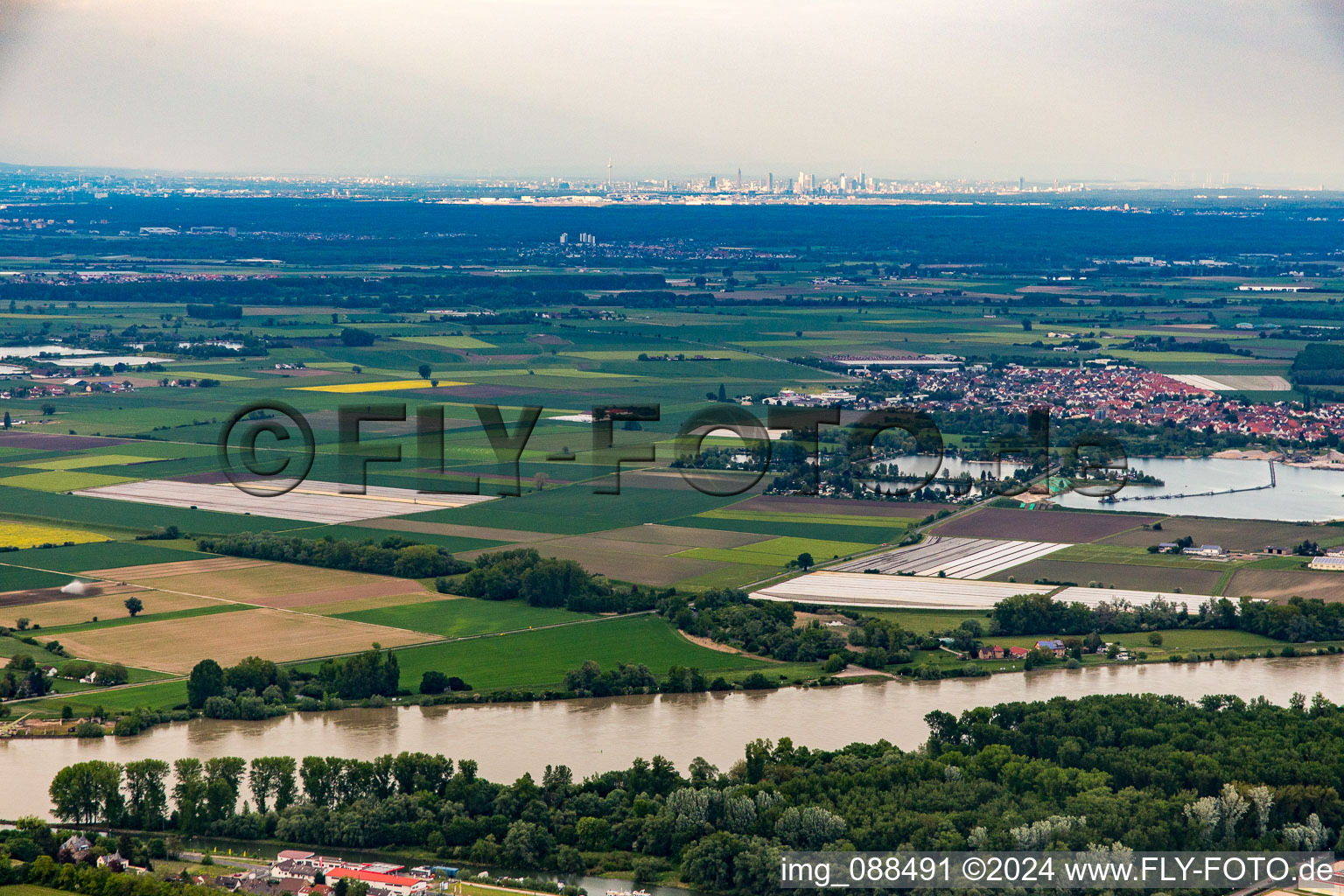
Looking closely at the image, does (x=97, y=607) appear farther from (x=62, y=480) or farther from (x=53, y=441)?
(x=53, y=441)

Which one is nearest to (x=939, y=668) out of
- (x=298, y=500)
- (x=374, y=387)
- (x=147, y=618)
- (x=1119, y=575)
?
(x=1119, y=575)

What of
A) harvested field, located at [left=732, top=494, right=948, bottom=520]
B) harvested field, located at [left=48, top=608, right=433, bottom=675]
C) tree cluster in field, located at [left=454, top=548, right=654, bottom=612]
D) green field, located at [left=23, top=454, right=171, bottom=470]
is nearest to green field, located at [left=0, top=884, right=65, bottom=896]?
harvested field, located at [left=48, top=608, right=433, bottom=675]

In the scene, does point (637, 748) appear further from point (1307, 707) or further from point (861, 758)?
point (1307, 707)

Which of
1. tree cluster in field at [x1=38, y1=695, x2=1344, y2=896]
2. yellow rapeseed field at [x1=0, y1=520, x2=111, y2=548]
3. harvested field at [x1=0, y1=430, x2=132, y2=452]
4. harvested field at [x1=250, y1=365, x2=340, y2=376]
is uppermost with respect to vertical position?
harvested field at [x1=250, y1=365, x2=340, y2=376]

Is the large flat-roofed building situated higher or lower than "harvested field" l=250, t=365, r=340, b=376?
higher

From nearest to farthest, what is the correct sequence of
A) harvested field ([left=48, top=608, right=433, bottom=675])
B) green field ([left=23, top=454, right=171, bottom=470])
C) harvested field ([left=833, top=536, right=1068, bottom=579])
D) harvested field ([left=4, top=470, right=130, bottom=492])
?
harvested field ([left=48, top=608, right=433, bottom=675]) < harvested field ([left=833, top=536, right=1068, bottom=579]) < harvested field ([left=4, top=470, right=130, bottom=492]) < green field ([left=23, top=454, right=171, bottom=470])

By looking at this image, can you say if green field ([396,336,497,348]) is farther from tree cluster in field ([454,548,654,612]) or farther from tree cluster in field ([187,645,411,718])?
tree cluster in field ([187,645,411,718])
